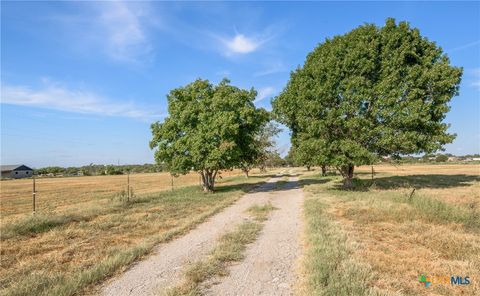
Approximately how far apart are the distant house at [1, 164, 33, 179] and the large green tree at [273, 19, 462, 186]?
461 ft

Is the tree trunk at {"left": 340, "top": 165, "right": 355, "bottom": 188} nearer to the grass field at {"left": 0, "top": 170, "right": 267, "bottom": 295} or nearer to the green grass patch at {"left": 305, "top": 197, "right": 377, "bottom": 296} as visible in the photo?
the grass field at {"left": 0, "top": 170, "right": 267, "bottom": 295}

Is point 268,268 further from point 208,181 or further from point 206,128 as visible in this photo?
point 208,181

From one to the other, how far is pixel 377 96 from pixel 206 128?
13167mm

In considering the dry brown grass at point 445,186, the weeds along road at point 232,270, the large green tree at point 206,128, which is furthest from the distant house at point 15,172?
the weeds along road at point 232,270

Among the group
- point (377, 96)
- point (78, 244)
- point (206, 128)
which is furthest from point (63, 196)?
point (377, 96)

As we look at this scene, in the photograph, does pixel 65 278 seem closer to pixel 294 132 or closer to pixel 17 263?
pixel 17 263

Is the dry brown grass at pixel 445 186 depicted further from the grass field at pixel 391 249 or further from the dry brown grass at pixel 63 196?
the dry brown grass at pixel 63 196

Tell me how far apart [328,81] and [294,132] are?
7162 millimetres

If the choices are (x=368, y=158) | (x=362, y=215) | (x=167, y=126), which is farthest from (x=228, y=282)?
(x=167, y=126)

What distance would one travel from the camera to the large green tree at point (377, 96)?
72.1 ft

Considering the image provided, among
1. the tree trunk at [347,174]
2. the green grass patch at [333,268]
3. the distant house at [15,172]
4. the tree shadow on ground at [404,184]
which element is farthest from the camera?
the distant house at [15,172]

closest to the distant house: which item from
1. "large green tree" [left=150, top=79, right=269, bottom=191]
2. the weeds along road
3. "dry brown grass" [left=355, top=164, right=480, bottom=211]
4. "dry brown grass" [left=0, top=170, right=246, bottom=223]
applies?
"dry brown grass" [left=0, top=170, right=246, bottom=223]

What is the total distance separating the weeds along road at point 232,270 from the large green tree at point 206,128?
1349cm

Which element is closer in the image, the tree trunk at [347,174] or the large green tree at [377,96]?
the large green tree at [377,96]
